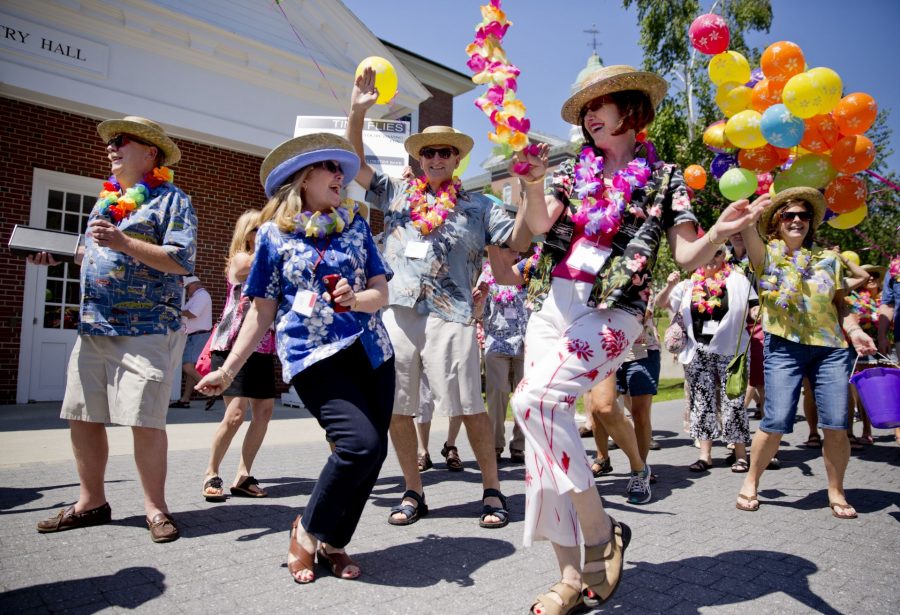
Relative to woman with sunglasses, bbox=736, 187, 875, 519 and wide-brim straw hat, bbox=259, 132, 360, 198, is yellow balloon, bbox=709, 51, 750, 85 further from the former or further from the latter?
wide-brim straw hat, bbox=259, 132, 360, 198

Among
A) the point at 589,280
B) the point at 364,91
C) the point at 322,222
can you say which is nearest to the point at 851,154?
the point at 589,280

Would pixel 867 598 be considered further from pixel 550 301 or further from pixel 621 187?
pixel 621 187

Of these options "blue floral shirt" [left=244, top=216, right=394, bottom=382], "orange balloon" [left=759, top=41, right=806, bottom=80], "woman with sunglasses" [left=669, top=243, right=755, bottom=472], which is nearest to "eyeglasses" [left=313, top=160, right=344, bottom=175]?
"blue floral shirt" [left=244, top=216, right=394, bottom=382]

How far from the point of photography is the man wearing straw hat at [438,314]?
398 cm

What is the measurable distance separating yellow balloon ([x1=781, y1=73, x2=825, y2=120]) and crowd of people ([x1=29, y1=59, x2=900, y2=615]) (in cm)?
59

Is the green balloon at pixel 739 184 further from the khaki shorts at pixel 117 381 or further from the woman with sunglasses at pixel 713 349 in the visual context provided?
the khaki shorts at pixel 117 381

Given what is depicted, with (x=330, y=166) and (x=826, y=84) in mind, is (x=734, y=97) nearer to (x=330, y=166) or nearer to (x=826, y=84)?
(x=826, y=84)

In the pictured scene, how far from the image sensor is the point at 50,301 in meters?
9.47

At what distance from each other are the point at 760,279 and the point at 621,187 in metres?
2.21

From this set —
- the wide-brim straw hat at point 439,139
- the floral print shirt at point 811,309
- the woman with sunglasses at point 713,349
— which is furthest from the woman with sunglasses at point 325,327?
the woman with sunglasses at point 713,349

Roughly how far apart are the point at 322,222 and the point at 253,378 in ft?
6.23

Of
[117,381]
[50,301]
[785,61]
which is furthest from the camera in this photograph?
[50,301]

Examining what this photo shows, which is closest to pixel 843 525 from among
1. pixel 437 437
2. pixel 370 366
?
pixel 370 366

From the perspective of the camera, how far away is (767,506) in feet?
14.4
